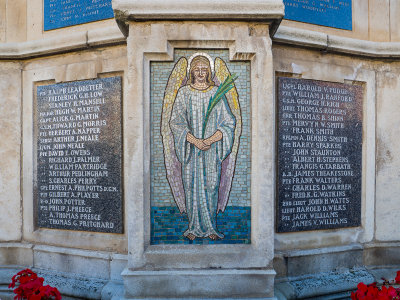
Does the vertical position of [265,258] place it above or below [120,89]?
below

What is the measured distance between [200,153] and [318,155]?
1.83 m

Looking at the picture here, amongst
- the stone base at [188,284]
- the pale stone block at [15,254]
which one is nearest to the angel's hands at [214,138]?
the stone base at [188,284]

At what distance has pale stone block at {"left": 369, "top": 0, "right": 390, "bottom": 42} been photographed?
527 centimetres

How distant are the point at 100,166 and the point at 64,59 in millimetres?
1660

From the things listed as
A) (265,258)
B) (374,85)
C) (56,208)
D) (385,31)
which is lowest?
(265,258)

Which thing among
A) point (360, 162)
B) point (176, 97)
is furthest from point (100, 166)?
point (360, 162)

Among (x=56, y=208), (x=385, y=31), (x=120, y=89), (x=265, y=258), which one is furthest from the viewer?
(x=385, y=31)

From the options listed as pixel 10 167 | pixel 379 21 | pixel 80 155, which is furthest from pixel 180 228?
pixel 379 21

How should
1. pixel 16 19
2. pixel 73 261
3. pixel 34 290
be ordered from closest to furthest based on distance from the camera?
pixel 34 290, pixel 73 261, pixel 16 19

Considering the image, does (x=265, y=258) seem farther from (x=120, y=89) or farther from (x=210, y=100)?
(x=120, y=89)

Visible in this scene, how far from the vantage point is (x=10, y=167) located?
5102 millimetres

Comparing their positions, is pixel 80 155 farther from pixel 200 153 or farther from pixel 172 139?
pixel 200 153

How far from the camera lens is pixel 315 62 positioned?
477cm

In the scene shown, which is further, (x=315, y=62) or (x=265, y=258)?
(x=315, y=62)
